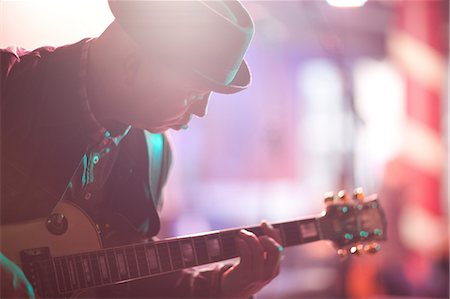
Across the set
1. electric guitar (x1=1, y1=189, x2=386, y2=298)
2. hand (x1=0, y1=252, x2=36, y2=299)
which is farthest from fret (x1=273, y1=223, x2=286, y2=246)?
hand (x1=0, y1=252, x2=36, y2=299)

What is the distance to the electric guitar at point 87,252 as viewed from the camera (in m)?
0.82

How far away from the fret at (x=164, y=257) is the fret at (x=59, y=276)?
16cm

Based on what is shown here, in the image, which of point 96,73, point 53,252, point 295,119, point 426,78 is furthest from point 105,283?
point 295,119

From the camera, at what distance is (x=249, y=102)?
19.3 feet

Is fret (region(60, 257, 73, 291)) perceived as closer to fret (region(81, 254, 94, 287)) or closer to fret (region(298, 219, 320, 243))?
fret (region(81, 254, 94, 287))

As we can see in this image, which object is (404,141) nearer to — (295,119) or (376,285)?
(376,285)

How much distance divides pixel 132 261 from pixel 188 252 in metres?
0.10

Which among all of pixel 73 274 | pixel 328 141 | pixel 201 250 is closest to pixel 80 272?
pixel 73 274

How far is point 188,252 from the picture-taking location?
0.98 metres

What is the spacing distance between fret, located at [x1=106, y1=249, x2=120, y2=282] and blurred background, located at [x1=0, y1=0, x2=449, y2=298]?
2.69m

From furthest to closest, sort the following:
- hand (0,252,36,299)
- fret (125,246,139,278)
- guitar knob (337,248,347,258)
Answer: guitar knob (337,248,347,258)
fret (125,246,139,278)
hand (0,252,36,299)

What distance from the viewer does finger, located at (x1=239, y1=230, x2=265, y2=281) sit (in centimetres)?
101

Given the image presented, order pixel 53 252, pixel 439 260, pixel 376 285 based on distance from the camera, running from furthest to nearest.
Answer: pixel 439 260 → pixel 376 285 → pixel 53 252

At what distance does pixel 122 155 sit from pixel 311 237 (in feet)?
1.24
